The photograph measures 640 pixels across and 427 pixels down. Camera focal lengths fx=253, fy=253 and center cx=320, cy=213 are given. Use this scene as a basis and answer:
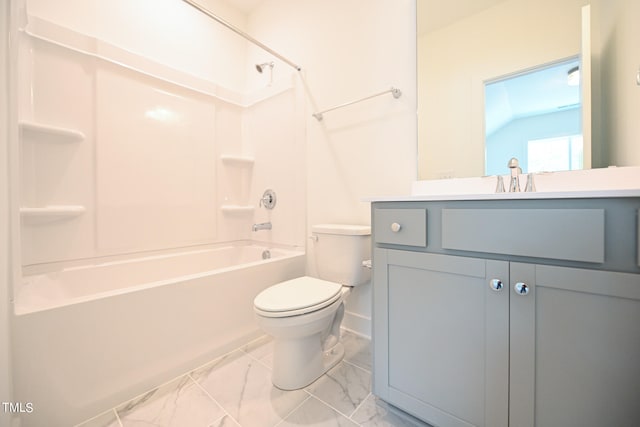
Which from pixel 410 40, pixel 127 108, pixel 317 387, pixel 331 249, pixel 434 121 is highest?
pixel 410 40

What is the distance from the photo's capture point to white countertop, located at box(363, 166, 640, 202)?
27.2 inches

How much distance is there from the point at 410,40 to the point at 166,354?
2091 millimetres

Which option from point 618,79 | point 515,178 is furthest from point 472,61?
point 515,178

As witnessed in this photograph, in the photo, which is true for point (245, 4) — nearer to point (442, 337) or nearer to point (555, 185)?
point (555, 185)

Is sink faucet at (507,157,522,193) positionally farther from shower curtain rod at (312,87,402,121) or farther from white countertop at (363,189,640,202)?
shower curtain rod at (312,87,402,121)

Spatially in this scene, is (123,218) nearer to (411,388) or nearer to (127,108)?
(127,108)

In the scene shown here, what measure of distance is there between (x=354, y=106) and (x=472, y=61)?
68cm

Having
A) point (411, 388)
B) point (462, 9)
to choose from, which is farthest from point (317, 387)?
point (462, 9)

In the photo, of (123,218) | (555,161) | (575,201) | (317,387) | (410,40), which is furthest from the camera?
(123,218)

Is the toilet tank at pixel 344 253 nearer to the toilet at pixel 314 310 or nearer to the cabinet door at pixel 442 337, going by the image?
the toilet at pixel 314 310

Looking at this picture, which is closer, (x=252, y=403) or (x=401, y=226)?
(x=401, y=226)

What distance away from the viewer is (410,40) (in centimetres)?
144

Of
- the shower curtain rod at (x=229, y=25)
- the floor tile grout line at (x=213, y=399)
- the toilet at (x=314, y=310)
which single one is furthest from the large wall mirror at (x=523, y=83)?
the floor tile grout line at (x=213, y=399)

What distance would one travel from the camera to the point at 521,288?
710 mm
